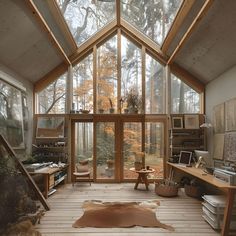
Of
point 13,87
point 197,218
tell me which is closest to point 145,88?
point 13,87

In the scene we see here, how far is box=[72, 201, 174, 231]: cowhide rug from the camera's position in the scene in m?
4.20

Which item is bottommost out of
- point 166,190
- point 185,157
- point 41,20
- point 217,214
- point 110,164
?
point 166,190

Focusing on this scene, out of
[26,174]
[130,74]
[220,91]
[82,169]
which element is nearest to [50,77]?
[130,74]

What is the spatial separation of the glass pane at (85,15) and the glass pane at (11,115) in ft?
7.56

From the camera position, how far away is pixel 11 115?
6.10 meters

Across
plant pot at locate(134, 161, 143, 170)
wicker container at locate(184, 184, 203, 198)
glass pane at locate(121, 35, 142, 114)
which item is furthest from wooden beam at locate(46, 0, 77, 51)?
wicker container at locate(184, 184, 203, 198)

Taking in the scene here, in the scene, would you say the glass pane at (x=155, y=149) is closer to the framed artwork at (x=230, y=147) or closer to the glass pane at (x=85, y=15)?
the framed artwork at (x=230, y=147)

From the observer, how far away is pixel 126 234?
382 cm

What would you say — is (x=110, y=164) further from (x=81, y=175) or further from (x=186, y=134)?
(x=186, y=134)

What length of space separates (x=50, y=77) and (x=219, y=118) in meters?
5.20

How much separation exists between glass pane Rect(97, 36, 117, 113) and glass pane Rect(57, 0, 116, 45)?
67 centimetres

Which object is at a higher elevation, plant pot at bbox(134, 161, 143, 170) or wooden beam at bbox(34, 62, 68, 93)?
wooden beam at bbox(34, 62, 68, 93)

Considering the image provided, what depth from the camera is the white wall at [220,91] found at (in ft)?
19.5

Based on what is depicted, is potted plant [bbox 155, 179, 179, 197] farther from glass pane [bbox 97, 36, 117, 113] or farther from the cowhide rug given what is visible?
glass pane [bbox 97, 36, 117, 113]
